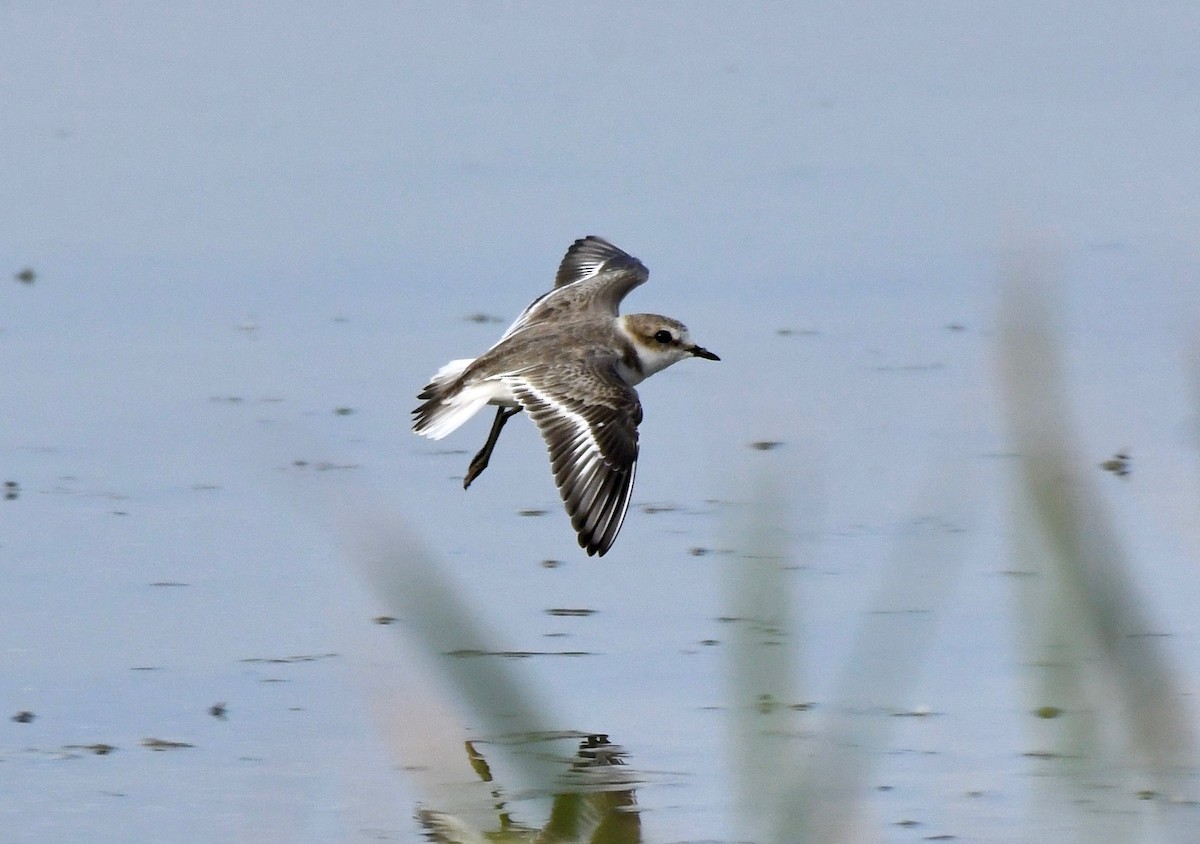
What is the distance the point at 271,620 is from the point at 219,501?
1.30 meters

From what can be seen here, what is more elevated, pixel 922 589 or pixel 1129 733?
pixel 1129 733

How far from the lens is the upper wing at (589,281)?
30.1 ft

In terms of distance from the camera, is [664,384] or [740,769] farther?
[664,384]

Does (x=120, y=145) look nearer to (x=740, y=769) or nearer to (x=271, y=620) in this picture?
(x=271, y=620)

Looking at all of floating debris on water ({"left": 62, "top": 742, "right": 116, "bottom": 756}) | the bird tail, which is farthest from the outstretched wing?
floating debris on water ({"left": 62, "top": 742, "right": 116, "bottom": 756})

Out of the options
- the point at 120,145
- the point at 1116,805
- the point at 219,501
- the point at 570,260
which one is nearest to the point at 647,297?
the point at 570,260

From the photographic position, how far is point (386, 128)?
13.7m

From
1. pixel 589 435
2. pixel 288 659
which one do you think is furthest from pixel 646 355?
pixel 288 659

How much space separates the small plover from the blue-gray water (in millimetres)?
361

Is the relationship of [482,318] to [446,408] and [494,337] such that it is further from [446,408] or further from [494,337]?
[446,408]

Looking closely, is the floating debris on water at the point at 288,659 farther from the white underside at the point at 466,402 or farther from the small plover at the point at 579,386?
the white underside at the point at 466,402

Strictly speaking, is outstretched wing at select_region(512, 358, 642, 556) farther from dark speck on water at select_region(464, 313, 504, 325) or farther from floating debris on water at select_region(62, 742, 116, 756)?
dark speck on water at select_region(464, 313, 504, 325)

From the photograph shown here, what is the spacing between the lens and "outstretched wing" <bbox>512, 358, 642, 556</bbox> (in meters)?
7.01

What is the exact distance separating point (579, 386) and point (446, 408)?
52cm
